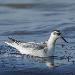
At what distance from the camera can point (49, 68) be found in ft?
55.6

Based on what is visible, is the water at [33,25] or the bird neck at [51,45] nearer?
the water at [33,25]

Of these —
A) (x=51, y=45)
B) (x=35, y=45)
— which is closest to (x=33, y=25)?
(x=51, y=45)

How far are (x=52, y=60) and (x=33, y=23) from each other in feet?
19.7

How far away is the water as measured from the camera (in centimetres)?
1781

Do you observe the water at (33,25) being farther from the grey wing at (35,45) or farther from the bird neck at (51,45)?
the grey wing at (35,45)

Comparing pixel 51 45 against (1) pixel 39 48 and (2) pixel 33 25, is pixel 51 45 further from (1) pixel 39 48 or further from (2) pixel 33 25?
(2) pixel 33 25

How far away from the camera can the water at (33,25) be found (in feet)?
58.4

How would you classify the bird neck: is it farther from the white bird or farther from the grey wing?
the grey wing

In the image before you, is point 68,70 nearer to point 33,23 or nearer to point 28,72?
point 28,72

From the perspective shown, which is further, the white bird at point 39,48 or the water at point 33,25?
the white bird at point 39,48

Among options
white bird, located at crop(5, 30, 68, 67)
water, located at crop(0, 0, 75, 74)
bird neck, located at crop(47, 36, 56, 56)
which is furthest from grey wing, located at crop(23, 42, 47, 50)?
water, located at crop(0, 0, 75, 74)

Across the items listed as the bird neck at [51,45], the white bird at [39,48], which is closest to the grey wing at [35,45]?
the white bird at [39,48]

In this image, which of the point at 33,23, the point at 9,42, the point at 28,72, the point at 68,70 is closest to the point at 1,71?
the point at 28,72

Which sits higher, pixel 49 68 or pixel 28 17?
pixel 28 17
